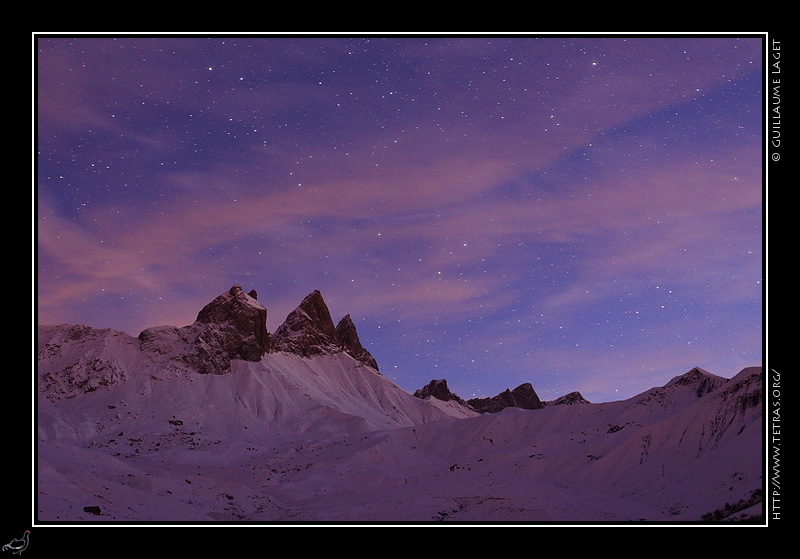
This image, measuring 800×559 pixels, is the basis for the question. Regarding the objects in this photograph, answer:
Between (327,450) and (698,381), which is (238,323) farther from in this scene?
(698,381)

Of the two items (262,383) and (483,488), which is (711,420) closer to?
(483,488)

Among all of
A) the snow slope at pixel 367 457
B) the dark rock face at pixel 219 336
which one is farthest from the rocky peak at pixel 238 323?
the snow slope at pixel 367 457

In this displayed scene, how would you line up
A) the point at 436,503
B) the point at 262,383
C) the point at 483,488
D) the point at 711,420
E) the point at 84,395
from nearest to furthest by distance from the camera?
the point at 436,503 < the point at 483,488 < the point at 711,420 < the point at 84,395 < the point at 262,383

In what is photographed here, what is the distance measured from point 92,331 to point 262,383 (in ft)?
155

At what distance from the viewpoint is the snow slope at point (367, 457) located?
169 feet

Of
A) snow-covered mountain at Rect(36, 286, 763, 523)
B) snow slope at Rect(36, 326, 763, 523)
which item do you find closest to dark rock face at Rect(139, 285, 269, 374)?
snow-covered mountain at Rect(36, 286, 763, 523)

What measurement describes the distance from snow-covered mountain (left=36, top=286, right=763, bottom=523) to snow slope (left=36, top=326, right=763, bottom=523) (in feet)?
0.87
